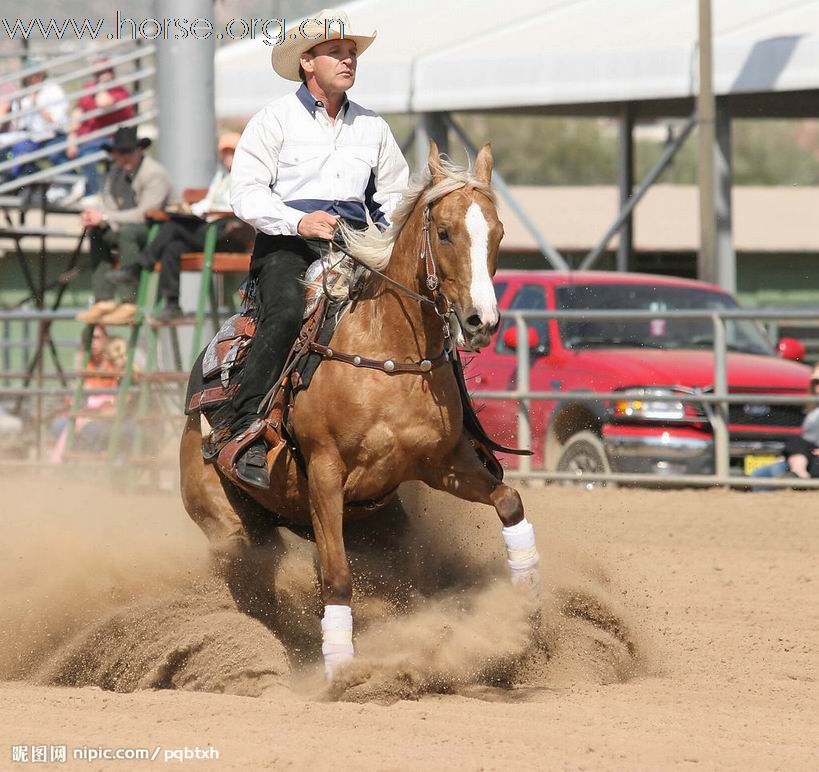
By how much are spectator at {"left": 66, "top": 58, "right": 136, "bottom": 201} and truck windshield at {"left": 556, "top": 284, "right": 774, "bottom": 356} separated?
16.1 ft

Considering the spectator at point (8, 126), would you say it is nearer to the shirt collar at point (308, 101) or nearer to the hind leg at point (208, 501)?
the hind leg at point (208, 501)

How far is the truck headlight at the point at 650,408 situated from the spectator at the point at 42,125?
20.5 feet

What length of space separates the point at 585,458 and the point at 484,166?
5893 mm

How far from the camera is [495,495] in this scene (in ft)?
17.9

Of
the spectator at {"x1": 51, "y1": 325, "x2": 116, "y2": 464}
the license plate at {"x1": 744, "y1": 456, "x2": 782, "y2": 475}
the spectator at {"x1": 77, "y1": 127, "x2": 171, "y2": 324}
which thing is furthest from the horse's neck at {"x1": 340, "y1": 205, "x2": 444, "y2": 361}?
the spectator at {"x1": 51, "y1": 325, "x2": 116, "y2": 464}

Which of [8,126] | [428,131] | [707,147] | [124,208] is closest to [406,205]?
[124,208]

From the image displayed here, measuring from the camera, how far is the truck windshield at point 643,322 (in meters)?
11.0

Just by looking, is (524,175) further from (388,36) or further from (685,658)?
(685,658)

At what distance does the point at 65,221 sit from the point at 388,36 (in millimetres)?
12549

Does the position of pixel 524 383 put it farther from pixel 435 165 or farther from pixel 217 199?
pixel 435 165

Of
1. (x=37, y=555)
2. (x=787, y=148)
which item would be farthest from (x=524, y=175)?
(x=37, y=555)

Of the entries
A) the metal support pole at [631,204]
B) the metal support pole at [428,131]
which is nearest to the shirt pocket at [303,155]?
the metal support pole at [631,204]

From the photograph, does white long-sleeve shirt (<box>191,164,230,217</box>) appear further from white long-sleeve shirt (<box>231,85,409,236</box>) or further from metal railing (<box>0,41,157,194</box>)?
white long-sleeve shirt (<box>231,85,409,236</box>)

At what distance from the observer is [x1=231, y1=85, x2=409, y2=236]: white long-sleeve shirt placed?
5641 mm
